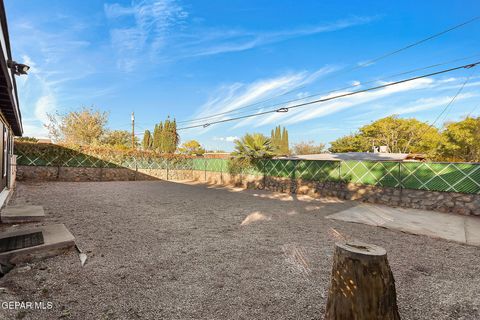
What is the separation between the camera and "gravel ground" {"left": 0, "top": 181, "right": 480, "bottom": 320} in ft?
7.34

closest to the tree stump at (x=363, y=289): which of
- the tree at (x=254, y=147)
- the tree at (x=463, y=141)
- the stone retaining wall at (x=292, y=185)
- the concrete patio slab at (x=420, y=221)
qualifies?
the concrete patio slab at (x=420, y=221)

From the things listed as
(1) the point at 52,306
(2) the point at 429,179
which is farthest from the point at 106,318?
(2) the point at 429,179

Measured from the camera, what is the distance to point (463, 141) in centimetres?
1725

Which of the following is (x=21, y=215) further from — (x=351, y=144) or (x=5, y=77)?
(x=351, y=144)

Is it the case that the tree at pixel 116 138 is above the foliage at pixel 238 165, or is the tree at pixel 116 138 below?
above

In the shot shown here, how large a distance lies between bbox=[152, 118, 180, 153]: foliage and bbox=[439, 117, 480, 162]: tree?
32608 millimetres

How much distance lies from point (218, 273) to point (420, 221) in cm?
647

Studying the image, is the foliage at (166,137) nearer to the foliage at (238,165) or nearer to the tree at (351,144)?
the foliage at (238,165)

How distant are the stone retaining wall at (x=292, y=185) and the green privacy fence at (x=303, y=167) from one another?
0.25m

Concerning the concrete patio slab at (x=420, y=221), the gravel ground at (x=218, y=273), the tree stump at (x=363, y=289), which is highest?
the tree stump at (x=363, y=289)

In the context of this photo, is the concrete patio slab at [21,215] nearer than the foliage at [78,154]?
Yes

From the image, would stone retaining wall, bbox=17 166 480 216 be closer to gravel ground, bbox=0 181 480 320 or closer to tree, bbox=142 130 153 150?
gravel ground, bbox=0 181 480 320

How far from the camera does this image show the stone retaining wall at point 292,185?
25.4ft

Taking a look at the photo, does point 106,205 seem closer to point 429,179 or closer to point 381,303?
point 381,303
